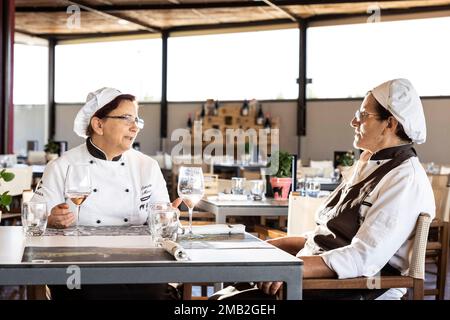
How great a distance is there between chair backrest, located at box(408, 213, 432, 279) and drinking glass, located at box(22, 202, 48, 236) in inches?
49.7

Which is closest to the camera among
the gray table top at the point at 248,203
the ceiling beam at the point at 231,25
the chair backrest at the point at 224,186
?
the gray table top at the point at 248,203

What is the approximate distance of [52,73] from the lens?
14297 mm

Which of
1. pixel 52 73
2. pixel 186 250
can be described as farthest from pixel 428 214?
pixel 52 73

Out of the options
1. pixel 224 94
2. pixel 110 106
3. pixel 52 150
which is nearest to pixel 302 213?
pixel 110 106

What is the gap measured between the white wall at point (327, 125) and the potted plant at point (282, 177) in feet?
21.8

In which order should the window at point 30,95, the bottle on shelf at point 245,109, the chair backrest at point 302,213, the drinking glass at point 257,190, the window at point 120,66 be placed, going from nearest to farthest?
the chair backrest at point 302,213 < the drinking glass at point 257,190 < the bottle on shelf at point 245,109 < the window at point 120,66 < the window at point 30,95

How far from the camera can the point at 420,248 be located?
2355 mm

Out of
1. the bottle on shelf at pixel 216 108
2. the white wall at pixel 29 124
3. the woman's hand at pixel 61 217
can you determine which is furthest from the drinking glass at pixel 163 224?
the white wall at pixel 29 124

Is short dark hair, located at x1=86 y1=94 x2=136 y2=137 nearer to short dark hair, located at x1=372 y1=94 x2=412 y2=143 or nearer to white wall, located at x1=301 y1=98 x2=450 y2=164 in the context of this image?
short dark hair, located at x1=372 y1=94 x2=412 y2=143

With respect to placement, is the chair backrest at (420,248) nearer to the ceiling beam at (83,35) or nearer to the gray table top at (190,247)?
the gray table top at (190,247)

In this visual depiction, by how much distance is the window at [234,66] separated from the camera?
12312mm
